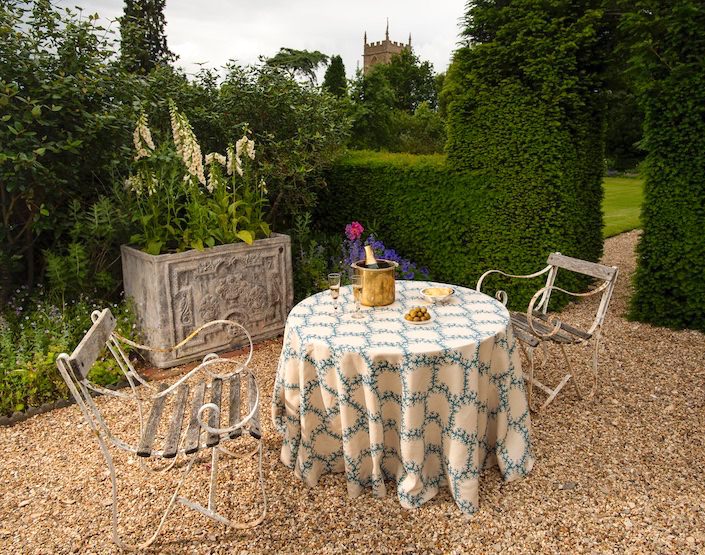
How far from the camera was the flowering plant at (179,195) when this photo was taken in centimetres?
434

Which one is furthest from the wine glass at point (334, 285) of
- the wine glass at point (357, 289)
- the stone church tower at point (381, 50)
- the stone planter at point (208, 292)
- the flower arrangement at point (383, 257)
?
the stone church tower at point (381, 50)

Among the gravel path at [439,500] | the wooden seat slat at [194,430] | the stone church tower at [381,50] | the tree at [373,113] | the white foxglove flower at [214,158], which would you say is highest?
the stone church tower at [381,50]

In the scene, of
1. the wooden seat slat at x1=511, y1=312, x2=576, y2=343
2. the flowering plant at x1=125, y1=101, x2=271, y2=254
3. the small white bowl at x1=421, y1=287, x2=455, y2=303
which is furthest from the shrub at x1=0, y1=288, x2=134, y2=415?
the wooden seat slat at x1=511, y1=312, x2=576, y2=343

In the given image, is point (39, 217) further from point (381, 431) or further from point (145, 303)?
point (381, 431)

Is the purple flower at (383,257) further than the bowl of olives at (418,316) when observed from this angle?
Yes

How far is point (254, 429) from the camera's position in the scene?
2.31 meters

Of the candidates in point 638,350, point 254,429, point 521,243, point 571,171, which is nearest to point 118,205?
point 254,429

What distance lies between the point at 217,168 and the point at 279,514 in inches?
128

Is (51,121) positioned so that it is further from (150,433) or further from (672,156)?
(672,156)

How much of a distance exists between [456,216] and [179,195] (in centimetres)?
311

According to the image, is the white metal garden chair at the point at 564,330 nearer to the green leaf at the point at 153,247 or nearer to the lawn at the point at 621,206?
the green leaf at the point at 153,247

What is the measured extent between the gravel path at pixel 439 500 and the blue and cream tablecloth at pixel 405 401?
0.14 m

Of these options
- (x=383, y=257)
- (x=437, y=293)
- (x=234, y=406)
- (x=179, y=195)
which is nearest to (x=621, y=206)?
(x=383, y=257)

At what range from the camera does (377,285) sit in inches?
121
